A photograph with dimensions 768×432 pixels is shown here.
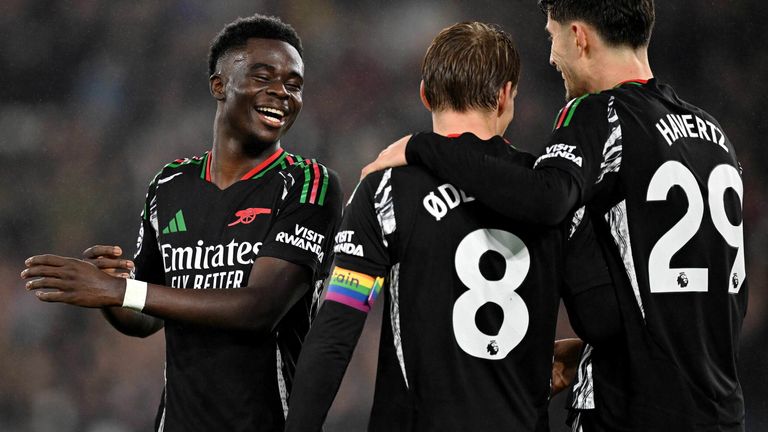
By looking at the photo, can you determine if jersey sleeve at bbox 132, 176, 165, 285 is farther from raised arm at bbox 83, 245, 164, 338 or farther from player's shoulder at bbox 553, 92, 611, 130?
player's shoulder at bbox 553, 92, 611, 130

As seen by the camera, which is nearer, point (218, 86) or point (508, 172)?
point (508, 172)

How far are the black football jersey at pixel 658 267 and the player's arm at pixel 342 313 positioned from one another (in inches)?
19.6

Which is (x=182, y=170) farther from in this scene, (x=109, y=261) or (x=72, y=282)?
(x=72, y=282)

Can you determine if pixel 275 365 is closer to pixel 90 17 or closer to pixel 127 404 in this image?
pixel 127 404

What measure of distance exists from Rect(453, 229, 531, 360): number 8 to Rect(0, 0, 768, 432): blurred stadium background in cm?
440

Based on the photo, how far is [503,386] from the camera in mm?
1882

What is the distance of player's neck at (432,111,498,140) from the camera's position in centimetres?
197

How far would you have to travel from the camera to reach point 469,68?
76.5 inches

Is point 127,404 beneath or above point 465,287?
beneath

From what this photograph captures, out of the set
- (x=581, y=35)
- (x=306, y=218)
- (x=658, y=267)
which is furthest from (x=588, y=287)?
(x=306, y=218)

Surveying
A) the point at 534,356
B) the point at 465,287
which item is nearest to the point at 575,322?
the point at 534,356

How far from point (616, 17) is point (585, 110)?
1.05 feet

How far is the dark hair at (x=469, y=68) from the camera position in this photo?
195cm

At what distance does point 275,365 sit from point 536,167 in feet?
3.40
